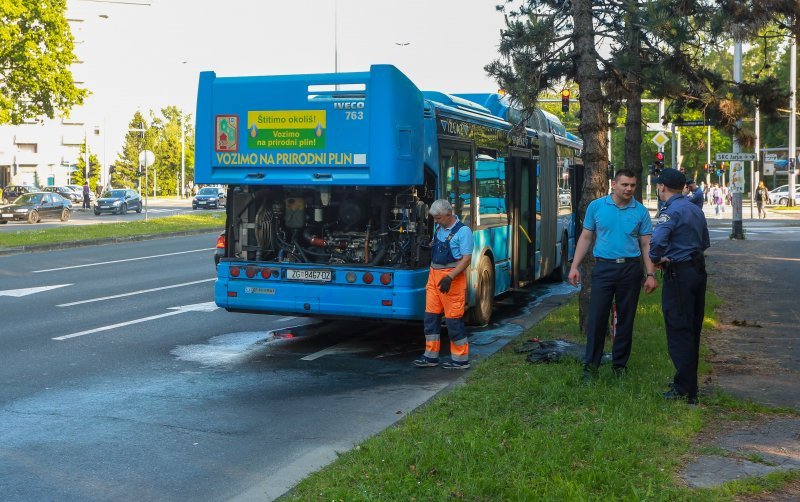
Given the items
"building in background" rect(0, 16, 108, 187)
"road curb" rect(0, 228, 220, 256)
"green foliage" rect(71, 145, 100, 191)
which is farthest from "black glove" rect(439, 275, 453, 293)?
"green foliage" rect(71, 145, 100, 191)

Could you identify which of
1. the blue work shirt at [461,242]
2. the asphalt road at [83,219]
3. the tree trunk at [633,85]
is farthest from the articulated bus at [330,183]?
the asphalt road at [83,219]

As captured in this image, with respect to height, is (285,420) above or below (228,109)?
below

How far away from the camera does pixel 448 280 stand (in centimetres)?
983

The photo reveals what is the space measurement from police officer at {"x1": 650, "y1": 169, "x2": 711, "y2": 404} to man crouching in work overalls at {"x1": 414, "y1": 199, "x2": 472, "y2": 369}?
2423 mm

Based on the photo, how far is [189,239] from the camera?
109 ft

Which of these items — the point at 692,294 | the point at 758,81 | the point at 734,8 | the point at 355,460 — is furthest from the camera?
the point at 758,81

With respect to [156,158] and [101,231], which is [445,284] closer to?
[101,231]

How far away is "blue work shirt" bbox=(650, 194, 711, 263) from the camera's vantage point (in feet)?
25.4

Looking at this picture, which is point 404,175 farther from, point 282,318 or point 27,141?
point 27,141

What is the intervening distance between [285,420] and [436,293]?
8.73ft

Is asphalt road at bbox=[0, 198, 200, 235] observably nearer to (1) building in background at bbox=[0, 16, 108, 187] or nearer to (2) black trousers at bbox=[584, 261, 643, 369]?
(1) building in background at bbox=[0, 16, 108, 187]

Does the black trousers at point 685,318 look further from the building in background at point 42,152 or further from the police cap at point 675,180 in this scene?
the building in background at point 42,152

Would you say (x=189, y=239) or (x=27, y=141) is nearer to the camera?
(x=189, y=239)

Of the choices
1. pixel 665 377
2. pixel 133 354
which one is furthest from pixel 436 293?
pixel 133 354
